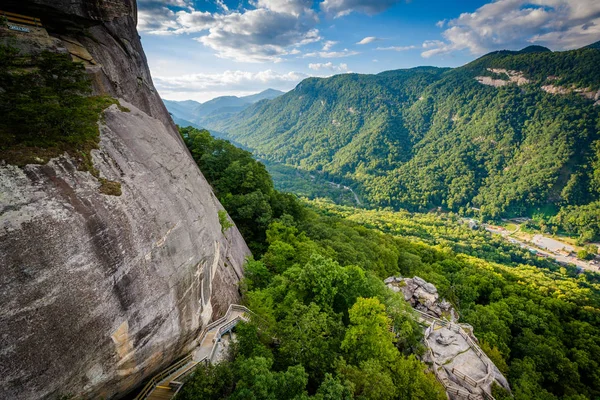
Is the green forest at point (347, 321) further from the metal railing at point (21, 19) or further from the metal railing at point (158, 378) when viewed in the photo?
the metal railing at point (21, 19)

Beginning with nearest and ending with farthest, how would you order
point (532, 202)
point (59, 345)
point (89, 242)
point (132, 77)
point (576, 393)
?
point (59, 345) < point (89, 242) < point (132, 77) < point (576, 393) < point (532, 202)

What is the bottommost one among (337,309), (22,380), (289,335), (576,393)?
(576,393)

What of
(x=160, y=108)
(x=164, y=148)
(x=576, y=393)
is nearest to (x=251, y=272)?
(x=164, y=148)

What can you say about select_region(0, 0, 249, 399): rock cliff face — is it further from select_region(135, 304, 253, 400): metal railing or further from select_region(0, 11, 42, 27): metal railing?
select_region(0, 11, 42, 27): metal railing

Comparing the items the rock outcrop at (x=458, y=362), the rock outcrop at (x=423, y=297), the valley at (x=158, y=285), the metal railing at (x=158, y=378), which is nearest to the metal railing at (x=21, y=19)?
the valley at (x=158, y=285)

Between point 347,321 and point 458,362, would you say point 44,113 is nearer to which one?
point 347,321

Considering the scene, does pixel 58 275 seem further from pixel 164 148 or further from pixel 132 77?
pixel 132 77

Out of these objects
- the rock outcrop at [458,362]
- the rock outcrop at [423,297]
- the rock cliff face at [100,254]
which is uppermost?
the rock cliff face at [100,254]
